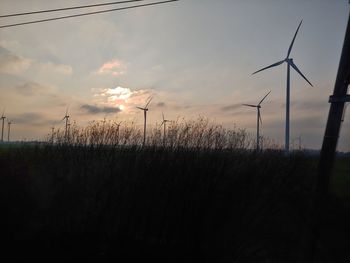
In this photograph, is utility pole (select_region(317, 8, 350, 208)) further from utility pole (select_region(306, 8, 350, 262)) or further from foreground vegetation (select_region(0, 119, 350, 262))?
foreground vegetation (select_region(0, 119, 350, 262))

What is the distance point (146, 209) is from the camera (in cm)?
682

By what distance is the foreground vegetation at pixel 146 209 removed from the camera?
6.57m

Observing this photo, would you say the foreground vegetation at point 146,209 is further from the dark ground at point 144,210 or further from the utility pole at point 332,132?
the utility pole at point 332,132

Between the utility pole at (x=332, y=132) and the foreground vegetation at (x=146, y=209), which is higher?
the utility pole at (x=332, y=132)

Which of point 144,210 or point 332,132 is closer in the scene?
point 332,132

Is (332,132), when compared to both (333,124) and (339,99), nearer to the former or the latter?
(333,124)

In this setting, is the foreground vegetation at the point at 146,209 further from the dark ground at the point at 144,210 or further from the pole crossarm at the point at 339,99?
the pole crossarm at the point at 339,99

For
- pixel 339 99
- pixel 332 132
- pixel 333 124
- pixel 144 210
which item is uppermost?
pixel 339 99

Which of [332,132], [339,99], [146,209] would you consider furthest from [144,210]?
[339,99]

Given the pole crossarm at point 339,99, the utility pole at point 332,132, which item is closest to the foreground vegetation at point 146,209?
the utility pole at point 332,132

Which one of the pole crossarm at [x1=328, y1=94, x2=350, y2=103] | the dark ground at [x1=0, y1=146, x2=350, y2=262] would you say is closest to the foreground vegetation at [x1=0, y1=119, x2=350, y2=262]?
the dark ground at [x1=0, y1=146, x2=350, y2=262]

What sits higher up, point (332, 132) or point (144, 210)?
point (332, 132)

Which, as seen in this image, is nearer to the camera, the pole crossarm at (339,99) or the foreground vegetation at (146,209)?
the pole crossarm at (339,99)

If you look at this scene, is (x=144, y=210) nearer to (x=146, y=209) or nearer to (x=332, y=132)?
(x=146, y=209)
